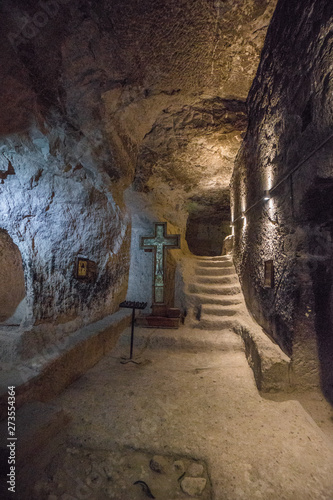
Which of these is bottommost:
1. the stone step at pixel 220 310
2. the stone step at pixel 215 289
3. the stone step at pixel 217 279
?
the stone step at pixel 220 310

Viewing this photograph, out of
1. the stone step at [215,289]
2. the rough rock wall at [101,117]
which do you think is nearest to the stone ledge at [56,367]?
the rough rock wall at [101,117]

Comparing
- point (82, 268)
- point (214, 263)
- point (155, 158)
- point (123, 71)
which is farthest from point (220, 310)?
point (123, 71)

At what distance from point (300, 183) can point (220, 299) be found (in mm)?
3180

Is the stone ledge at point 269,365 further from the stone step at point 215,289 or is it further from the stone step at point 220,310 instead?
the stone step at point 215,289

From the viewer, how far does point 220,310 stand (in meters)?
4.78

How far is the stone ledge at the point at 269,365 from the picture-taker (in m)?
2.55

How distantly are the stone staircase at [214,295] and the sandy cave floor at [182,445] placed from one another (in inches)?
68.1

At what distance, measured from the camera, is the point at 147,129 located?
16.3ft

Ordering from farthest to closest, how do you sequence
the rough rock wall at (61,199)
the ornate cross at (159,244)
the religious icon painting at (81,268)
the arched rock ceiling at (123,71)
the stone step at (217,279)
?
the stone step at (217,279)
the ornate cross at (159,244)
the religious icon painting at (81,268)
the rough rock wall at (61,199)
the arched rock ceiling at (123,71)

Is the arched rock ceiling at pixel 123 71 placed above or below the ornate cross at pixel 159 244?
above

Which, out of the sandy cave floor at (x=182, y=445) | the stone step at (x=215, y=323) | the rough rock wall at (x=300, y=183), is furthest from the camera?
the stone step at (x=215, y=323)

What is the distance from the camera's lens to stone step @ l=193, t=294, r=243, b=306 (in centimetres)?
498

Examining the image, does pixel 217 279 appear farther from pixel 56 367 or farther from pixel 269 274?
pixel 56 367

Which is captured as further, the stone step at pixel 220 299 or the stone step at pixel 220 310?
the stone step at pixel 220 299
